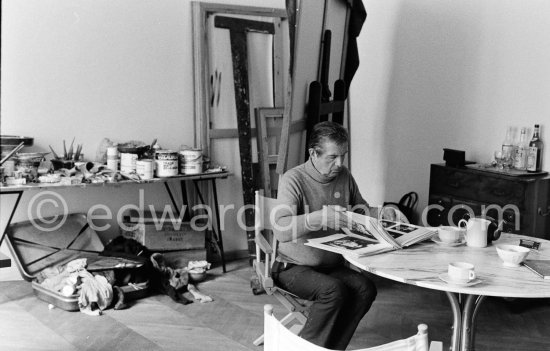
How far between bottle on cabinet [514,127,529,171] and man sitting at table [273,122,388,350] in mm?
1578

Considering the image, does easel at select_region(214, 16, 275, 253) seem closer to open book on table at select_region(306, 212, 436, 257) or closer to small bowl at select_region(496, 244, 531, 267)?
open book on table at select_region(306, 212, 436, 257)

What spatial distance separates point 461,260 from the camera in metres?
2.48

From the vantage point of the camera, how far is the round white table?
2156 millimetres

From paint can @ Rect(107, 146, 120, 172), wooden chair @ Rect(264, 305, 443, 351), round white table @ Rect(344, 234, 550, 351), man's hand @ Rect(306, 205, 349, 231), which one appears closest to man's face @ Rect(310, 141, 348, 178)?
man's hand @ Rect(306, 205, 349, 231)

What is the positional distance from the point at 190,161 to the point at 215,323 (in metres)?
1.25

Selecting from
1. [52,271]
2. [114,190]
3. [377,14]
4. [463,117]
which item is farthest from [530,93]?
[52,271]

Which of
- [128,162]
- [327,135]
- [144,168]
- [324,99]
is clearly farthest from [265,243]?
[128,162]

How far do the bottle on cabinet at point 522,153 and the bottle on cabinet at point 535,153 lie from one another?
27 millimetres

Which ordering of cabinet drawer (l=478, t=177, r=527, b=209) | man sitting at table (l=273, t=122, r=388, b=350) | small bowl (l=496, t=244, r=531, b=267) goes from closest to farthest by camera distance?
1. small bowl (l=496, t=244, r=531, b=267)
2. man sitting at table (l=273, t=122, r=388, b=350)
3. cabinet drawer (l=478, t=177, r=527, b=209)

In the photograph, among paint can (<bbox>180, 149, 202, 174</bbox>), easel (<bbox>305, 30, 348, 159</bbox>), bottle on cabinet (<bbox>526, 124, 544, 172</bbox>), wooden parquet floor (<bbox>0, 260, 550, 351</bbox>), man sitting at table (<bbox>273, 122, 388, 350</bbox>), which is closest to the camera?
man sitting at table (<bbox>273, 122, 388, 350</bbox>)

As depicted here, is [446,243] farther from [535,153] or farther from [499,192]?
[535,153]

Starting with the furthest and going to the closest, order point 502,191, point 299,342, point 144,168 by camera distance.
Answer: point 144,168 < point 502,191 < point 299,342

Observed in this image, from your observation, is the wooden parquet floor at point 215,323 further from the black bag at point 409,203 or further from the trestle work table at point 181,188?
the black bag at point 409,203

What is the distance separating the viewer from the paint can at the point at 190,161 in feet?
14.9
